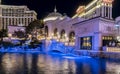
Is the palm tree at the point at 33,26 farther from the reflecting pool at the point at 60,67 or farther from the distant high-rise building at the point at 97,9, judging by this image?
the reflecting pool at the point at 60,67

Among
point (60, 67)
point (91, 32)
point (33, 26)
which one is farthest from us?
point (33, 26)

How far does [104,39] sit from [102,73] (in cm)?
3693

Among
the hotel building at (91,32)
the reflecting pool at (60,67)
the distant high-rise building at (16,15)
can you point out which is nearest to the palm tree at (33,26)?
the hotel building at (91,32)

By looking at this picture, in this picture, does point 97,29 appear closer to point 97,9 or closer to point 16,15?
point 97,9

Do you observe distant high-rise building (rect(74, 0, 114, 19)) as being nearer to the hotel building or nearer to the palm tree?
the hotel building

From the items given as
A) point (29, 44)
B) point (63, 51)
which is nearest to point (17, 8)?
point (29, 44)

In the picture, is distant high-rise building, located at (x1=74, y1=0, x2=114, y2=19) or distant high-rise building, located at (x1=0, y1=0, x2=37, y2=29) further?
distant high-rise building, located at (x1=0, y1=0, x2=37, y2=29)

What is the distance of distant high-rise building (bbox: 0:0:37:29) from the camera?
194 m

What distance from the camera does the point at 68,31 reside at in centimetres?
11438

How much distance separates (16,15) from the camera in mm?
197625

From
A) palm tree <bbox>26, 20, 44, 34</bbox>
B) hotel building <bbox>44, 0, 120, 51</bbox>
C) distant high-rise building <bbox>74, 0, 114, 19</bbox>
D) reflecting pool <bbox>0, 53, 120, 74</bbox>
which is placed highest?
distant high-rise building <bbox>74, 0, 114, 19</bbox>

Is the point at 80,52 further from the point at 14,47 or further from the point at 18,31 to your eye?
the point at 18,31

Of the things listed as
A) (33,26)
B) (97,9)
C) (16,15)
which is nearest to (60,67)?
(33,26)

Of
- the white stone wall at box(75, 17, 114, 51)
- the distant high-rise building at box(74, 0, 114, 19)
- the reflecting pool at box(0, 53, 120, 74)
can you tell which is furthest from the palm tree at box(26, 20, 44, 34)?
the reflecting pool at box(0, 53, 120, 74)
